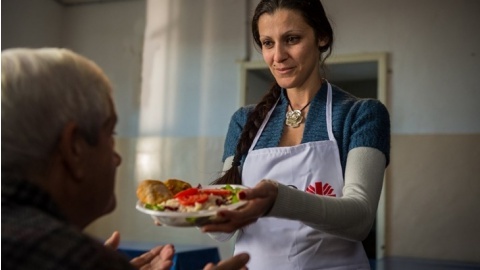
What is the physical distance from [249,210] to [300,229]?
0.35 m

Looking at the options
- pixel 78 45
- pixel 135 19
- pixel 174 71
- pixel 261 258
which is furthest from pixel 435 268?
pixel 78 45

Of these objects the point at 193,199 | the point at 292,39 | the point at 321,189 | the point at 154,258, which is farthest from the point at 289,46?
the point at 154,258

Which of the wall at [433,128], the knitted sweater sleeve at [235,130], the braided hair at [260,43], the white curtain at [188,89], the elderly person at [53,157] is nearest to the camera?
the elderly person at [53,157]

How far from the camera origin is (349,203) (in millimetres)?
1251

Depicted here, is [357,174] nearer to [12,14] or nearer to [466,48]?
[466,48]

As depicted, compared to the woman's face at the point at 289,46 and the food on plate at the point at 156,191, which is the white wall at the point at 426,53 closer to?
the woman's face at the point at 289,46

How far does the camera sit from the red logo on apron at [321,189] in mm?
1430

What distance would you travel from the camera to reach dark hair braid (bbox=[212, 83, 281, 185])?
1.56 m

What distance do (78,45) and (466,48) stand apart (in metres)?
3.29

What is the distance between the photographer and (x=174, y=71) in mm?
4430

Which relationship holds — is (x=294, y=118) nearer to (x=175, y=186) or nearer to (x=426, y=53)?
(x=175, y=186)

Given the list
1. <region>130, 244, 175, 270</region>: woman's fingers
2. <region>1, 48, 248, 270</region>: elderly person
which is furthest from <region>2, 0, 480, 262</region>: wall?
<region>1, 48, 248, 270</region>: elderly person

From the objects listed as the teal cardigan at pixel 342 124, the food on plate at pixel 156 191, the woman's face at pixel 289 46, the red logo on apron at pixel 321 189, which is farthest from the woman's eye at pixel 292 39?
the food on plate at pixel 156 191

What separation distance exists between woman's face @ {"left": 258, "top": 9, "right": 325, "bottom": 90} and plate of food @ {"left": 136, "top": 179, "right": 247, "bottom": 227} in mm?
398
